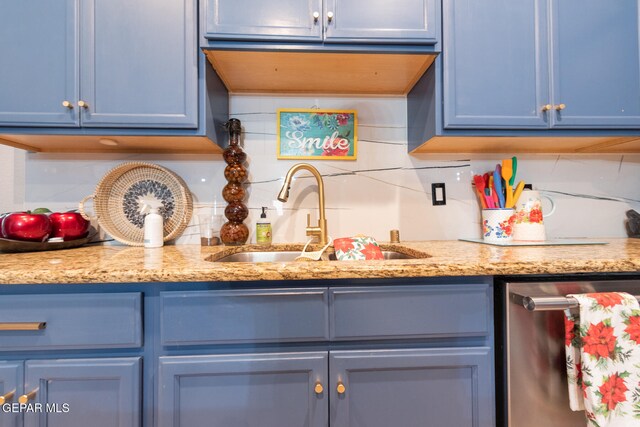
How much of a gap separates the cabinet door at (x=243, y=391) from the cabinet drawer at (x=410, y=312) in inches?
4.8

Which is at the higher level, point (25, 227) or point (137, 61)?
point (137, 61)

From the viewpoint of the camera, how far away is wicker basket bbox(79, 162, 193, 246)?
1.32 meters

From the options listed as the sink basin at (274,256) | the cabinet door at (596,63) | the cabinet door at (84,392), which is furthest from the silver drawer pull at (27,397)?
the cabinet door at (596,63)

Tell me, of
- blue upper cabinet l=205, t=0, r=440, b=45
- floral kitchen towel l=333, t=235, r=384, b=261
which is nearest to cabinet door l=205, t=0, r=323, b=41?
blue upper cabinet l=205, t=0, r=440, b=45

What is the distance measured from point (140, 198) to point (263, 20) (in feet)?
3.00

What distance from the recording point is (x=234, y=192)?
1316mm

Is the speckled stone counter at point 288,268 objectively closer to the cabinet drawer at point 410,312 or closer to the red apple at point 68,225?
the cabinet drawer at point 410,312

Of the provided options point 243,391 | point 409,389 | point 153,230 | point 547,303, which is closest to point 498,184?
point 547,303

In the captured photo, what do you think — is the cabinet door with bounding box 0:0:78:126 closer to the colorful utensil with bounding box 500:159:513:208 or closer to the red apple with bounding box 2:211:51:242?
the red apple with bounding box 2:211:51:242

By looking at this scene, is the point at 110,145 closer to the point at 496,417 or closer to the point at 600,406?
the point at 496,417

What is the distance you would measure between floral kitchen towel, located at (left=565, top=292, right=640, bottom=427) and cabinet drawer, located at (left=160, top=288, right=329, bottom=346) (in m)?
0.66

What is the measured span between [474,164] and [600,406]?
1015 mm

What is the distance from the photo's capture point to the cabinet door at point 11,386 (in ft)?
2.45

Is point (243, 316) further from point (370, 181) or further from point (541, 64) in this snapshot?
point (541, 64)
